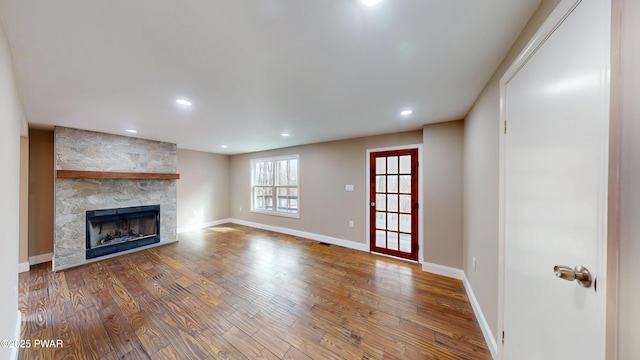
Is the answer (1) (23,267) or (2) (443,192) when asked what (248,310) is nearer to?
(2) (443,192)

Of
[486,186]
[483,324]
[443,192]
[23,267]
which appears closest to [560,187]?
[486,186]

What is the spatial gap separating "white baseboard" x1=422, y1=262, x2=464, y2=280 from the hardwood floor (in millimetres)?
107

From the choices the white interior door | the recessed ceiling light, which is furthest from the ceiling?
the white interior door

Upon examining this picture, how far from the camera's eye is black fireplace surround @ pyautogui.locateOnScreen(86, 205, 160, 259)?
3434mm

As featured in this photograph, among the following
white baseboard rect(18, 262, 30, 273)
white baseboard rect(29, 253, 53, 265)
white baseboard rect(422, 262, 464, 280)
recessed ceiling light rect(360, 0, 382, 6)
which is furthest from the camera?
white baseboard rect(29, 253, 53, 265)

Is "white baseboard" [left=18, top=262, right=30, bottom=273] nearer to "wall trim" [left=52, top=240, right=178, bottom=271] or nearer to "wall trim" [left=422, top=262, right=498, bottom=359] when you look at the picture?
"wall trim" [left=52, top=240, right=178, bottom=271]

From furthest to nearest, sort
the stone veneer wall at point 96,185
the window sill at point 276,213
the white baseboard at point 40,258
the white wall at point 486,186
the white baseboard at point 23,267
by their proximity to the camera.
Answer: the window sill at point 276,213
the white baseboard at point 40,258
the stone veneer wall at point 96,185
the white baseboard at point 23,267
the white wall at point 486,186

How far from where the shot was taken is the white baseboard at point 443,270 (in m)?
2.76

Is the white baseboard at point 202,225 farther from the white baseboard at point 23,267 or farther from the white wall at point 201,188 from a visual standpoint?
the white baseboard at point 23,267

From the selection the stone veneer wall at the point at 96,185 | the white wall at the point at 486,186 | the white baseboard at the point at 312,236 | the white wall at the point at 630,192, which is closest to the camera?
the white wall at the point at 630,192

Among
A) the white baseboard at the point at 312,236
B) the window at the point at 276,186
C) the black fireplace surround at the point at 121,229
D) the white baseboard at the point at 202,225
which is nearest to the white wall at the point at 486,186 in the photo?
the white baseboard at the point at 312,236

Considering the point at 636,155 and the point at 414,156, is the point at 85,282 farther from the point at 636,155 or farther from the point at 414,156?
the point at 414,156

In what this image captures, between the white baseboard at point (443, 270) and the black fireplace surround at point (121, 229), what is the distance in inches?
204

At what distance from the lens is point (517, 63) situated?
1184 millimetres
